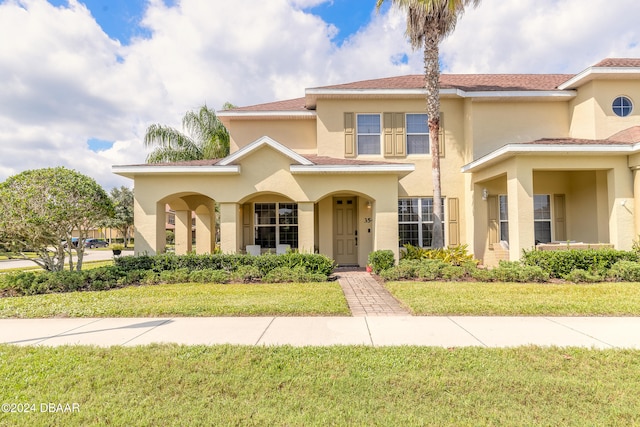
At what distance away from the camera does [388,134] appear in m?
13.8

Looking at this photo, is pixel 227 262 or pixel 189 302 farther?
pixel 227 262

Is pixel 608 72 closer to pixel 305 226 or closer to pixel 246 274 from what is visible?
pixel 305 226

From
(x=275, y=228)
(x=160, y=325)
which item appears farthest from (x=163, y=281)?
(x=275, y=228)

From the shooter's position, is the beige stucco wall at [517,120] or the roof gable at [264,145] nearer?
the roof gable at [264,145]

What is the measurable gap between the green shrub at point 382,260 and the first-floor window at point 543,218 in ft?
23.3

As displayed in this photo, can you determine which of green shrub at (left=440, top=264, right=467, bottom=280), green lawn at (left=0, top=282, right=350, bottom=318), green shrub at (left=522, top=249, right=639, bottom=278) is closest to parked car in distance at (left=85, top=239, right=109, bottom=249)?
green lawn at (left=0, top=282, right=350, bottom=318)

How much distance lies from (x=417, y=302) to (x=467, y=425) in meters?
4.21

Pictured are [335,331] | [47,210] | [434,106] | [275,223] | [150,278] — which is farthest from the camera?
[275,223]

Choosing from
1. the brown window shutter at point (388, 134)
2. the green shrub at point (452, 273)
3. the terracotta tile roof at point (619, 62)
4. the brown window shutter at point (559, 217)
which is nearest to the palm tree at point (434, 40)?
the brown window shutter at point (388, 134)

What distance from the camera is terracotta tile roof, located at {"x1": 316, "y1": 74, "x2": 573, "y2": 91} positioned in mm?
13773

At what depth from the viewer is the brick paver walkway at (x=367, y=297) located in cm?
673

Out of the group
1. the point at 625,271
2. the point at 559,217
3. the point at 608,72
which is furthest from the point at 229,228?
the point at 608,72

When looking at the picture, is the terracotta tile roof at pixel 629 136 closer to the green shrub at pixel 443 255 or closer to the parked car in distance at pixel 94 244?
the green shrub at pixel 443 255

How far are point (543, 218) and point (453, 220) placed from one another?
12.0ft
